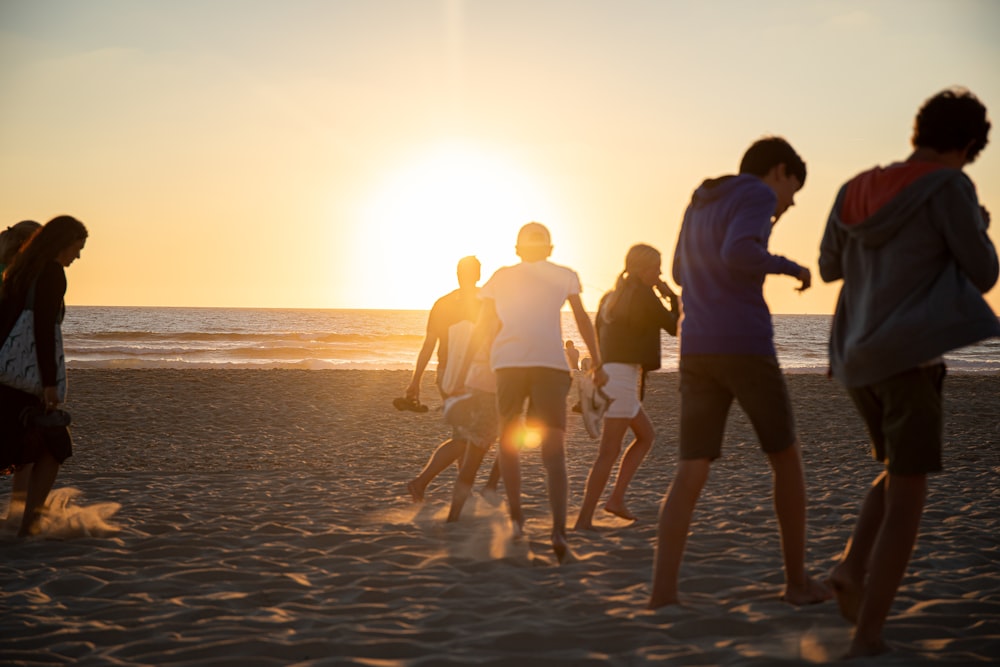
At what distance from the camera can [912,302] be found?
Answer: 118 inches

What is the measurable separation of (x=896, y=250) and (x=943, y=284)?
193mm

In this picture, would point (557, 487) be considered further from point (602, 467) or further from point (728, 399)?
point (728, 399)

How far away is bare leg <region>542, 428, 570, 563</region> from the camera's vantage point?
4750mm

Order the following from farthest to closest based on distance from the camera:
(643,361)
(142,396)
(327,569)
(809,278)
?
(142,396), (643,361), (327,569), (809,278)

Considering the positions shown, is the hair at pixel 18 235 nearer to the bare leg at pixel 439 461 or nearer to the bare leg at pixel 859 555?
the bare leg at pixel 439 461

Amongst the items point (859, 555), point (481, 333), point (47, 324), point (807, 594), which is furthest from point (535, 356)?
point (47, 324)

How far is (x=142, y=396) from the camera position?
52.1ft

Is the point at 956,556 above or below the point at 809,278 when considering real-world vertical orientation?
below

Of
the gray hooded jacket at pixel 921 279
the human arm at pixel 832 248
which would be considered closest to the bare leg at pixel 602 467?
the human arm at pixel 832 248

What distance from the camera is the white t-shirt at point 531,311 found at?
4.92m

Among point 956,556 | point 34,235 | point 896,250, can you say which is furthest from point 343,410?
point 896,250

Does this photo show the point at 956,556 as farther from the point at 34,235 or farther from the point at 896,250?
the point at 34,235

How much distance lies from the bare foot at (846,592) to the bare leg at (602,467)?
2.21 m

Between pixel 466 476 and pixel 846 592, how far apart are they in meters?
2.85
